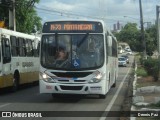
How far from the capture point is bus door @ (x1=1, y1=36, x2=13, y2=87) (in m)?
21.7

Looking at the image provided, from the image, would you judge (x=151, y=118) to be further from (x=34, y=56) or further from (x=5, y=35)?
(x=34, y=56)

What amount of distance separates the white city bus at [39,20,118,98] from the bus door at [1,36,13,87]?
4.17 metres

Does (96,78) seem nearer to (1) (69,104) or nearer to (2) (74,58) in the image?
(2) (74,58)

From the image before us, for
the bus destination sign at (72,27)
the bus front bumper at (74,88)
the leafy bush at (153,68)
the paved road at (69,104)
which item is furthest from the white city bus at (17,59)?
the leafy bush at (153,68)

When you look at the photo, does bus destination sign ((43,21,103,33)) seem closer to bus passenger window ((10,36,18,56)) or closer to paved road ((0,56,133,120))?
paved road ((0,56,133,120))

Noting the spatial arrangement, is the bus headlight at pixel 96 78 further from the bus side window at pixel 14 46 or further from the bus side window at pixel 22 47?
the bus side window at pixel 22 47

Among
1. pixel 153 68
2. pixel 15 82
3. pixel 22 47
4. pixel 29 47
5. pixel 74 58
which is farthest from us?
pixel 153 68

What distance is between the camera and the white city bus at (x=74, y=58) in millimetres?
17547

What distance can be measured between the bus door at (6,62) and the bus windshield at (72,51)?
4.19 metres

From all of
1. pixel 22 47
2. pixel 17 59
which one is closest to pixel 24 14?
pixel 22 47

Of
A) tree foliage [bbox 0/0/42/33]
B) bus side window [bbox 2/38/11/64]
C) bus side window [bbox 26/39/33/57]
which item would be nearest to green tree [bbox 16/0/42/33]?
tree foliage [bbox 0/0/42/33]

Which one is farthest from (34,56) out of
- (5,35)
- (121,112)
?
(121,112)

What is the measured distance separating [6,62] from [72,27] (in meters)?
5.19

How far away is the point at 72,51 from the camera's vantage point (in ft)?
58.3
